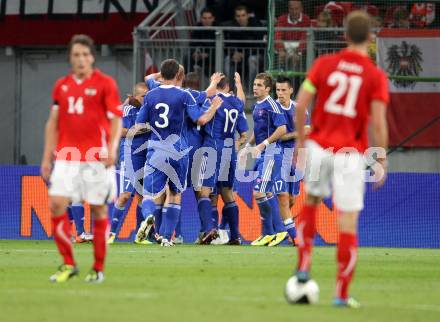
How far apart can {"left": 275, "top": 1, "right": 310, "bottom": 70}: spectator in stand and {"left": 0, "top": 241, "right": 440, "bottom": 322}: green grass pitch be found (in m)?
6.53

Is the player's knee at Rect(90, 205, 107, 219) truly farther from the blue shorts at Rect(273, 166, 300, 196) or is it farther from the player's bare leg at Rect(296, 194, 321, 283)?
the blue shorts at Rect(273, 166, 300, 196)

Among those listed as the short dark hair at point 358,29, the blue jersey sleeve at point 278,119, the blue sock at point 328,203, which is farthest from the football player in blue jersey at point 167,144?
the short dark hair at point 358,29

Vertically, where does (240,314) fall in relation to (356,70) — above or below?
below

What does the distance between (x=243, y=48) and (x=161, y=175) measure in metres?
6.36

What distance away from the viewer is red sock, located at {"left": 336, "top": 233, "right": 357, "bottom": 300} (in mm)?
8797

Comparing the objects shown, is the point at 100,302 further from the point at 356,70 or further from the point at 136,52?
the point at 136,52

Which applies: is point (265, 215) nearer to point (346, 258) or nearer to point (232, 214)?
point (232, 214)

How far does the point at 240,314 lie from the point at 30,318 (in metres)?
1.46

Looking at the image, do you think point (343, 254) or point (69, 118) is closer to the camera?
point (343, 254)

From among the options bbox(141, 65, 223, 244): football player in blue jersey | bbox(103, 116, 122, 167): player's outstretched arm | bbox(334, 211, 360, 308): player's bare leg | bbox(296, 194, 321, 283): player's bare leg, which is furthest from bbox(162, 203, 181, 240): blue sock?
bbox(334, 211, 360, 308): player's bare leg

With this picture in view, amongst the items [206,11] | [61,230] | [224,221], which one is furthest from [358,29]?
[206,11]

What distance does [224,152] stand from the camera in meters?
18.6

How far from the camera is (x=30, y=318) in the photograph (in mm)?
7934

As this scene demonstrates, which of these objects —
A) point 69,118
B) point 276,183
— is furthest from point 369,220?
point 69,118
